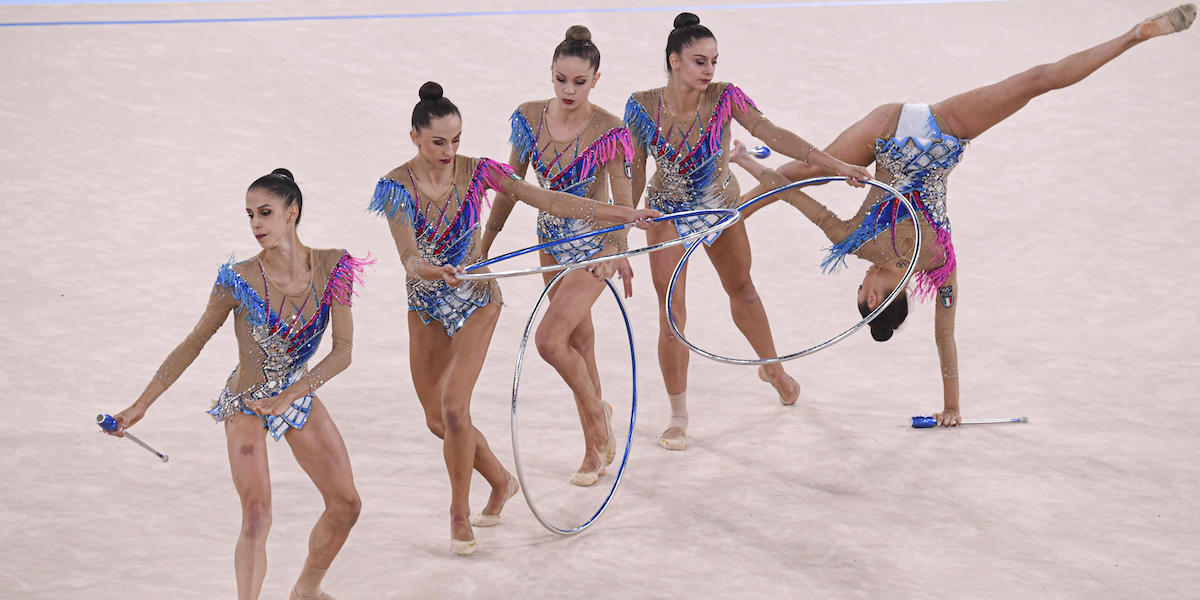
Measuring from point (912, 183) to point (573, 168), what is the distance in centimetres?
Result: 142

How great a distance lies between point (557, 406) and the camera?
5.40 metres

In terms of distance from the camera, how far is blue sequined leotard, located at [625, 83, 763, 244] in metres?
4.71

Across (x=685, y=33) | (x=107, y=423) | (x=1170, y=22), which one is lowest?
(x=107, y=423)

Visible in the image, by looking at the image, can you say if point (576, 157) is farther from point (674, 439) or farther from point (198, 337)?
point (198, 337)

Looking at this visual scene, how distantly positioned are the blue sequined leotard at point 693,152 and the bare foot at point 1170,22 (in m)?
1.37

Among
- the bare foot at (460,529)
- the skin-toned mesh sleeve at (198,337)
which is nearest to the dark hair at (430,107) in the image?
the skin-toned mesh sleeve at (198,337)

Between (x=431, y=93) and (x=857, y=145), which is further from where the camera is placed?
(x=857, y=145)

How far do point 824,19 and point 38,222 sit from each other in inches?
245

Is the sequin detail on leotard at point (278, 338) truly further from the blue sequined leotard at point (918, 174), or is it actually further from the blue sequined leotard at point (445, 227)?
the blue sequined leotard at point (918, 174)

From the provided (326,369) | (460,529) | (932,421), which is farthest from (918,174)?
(326,369)

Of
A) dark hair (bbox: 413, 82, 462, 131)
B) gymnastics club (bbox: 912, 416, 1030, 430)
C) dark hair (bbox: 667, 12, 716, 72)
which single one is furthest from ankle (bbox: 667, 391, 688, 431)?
dark hair (bbox: 413, 82, 462, 131)

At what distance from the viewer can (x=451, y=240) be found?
4078 mm

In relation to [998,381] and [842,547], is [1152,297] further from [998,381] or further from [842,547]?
[842,547]

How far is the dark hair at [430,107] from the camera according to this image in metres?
3.91
